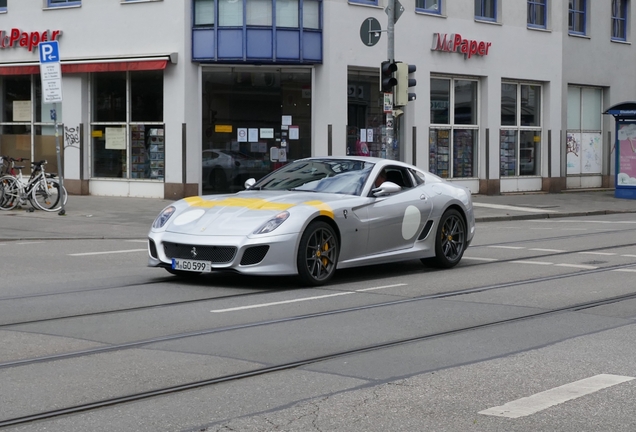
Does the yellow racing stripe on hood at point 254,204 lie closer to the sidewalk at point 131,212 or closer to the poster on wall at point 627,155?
the sidewalk at point 131,212

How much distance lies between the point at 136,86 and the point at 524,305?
1966 cm

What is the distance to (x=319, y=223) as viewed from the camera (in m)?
10.9

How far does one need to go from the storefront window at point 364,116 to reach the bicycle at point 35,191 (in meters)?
9.33

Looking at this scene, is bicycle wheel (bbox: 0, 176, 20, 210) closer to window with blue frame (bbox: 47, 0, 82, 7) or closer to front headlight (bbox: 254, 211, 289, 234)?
window with blue frame (bbox: 47, 0, 82, 7)

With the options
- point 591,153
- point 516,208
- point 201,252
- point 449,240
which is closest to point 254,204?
point 201,252

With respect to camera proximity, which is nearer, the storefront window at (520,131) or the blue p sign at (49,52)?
the blue p sign at (49,52)

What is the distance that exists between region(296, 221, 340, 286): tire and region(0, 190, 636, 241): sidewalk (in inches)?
278

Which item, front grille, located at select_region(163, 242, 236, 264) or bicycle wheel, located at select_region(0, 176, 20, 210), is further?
bicycle wheel, located at select_region(0, 176, 20, 210)

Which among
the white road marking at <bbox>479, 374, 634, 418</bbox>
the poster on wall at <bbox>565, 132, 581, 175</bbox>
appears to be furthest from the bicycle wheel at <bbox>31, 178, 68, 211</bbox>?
the poster on wall at <bbox>565, 132, 581, 175</bbox>

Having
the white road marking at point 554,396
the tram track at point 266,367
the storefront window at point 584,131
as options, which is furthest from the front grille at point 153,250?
the storefront window at point 584,131

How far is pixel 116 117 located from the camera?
28.1 m

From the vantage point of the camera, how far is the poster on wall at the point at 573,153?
36.2 metres

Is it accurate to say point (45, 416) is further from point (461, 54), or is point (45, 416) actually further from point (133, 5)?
point (461, 54)

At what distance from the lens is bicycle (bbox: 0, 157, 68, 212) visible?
70.8 feet
